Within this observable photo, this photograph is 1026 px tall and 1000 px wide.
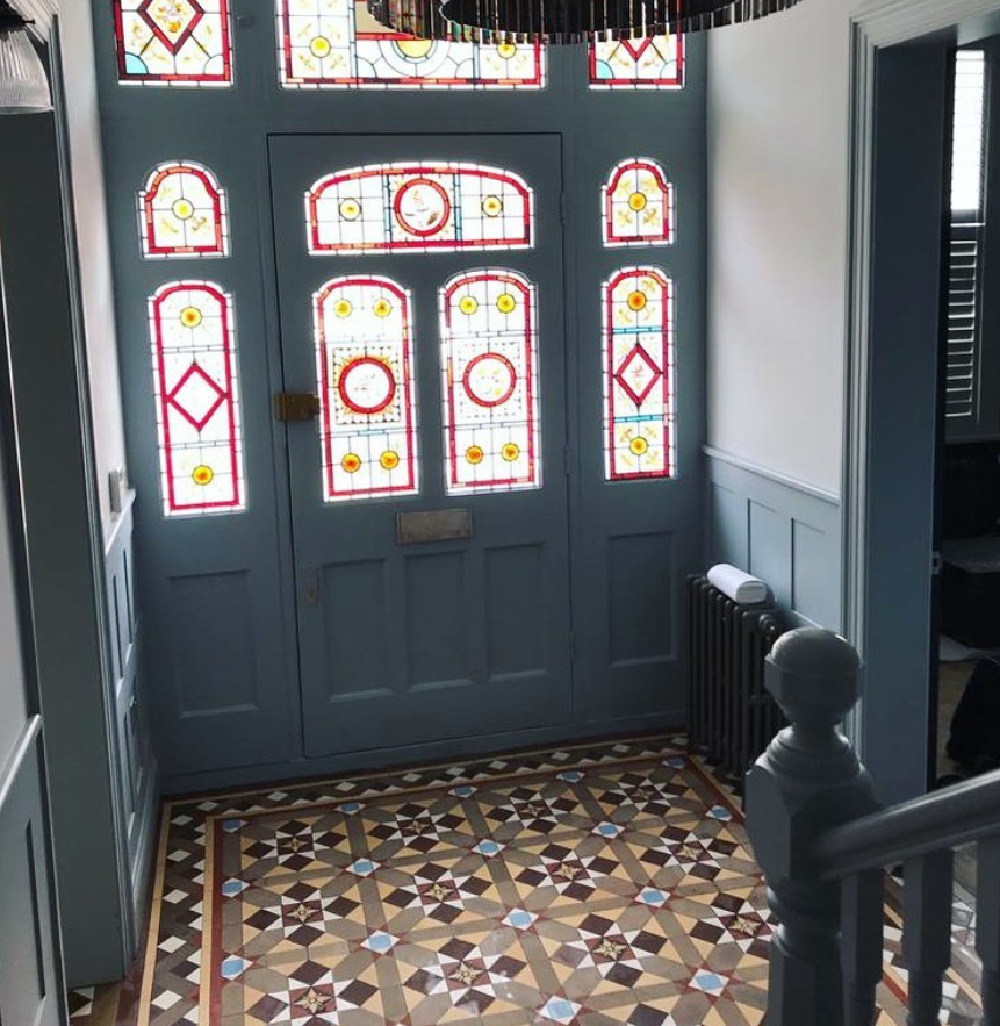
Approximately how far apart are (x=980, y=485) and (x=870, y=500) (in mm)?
2685

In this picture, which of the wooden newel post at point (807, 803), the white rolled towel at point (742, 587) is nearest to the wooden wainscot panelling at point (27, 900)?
the wooden newel post at point (807, 803)

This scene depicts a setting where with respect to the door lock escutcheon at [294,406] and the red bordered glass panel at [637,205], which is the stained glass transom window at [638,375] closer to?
the red bordered glass panel at [637,205]

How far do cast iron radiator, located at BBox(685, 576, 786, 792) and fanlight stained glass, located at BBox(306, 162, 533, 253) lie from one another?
5.30ft

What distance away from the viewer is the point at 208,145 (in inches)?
173

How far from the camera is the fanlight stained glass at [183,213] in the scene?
4.40m

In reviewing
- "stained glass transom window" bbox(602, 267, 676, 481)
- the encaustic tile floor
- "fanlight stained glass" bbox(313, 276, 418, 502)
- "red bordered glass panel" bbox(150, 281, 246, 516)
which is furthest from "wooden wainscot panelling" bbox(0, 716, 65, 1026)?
"stained glass transom window" bbox(602, 267, 676, 481)

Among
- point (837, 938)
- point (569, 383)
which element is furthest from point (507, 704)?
point (837, 938)

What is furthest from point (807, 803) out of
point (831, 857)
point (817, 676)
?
point (817, 676)

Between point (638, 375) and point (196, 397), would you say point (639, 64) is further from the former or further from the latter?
point (196, 397)

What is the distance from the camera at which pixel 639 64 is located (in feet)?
15.5

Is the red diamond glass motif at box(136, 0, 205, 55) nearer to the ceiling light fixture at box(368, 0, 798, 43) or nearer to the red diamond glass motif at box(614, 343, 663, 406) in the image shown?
the red diamond glass motif at box(614, 343, 663, 406)

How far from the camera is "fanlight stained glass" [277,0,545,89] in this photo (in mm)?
4430

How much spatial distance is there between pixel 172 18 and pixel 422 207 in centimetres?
111

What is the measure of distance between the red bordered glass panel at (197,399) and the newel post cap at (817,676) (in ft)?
11.0
